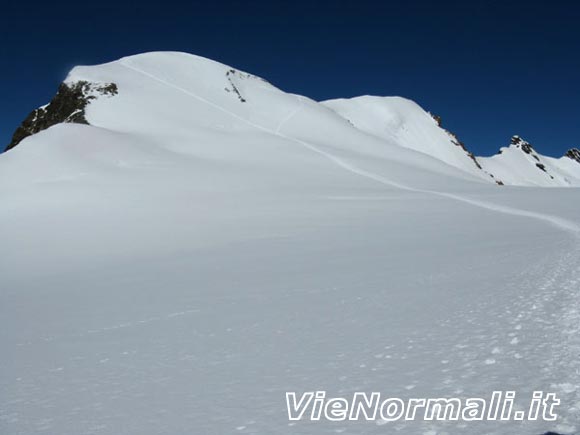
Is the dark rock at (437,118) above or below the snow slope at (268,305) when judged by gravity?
above

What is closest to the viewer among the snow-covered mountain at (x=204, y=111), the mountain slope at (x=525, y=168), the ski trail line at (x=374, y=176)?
the ski trail line at (x=374, y=176)

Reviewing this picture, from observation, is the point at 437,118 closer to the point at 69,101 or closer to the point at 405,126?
the point at 405,126

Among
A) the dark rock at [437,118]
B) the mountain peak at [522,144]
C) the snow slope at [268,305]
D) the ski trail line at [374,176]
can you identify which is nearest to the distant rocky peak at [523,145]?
the mountain peak at [522,144]

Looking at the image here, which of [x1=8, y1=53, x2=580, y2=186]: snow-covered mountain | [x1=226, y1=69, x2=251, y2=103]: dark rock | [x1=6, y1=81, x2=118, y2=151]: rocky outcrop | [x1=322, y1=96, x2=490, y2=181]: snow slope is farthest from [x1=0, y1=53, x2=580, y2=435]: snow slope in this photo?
[x1=322, y1=96, x2=490, y2=181]: snow slope

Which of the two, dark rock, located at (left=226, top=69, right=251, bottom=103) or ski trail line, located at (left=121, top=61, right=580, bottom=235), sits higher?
dark rock, located at (left=226, top=69, right=251, bottom=103)

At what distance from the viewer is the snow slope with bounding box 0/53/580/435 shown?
3.67 m

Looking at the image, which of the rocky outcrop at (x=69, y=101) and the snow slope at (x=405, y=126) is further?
the snow slope at (x=405, y=126)

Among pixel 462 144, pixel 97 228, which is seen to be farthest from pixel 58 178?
pixel 462 144

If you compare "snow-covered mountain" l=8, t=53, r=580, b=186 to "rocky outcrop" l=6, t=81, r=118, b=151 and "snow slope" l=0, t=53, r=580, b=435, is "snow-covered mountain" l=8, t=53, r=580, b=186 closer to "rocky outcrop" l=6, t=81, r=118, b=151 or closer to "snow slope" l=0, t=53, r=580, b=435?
"rocky outcrop" l=6, t=81, r=118, b=151

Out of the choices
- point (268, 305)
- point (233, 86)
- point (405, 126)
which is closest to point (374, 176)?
point (268, 305)

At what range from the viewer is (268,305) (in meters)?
6.46

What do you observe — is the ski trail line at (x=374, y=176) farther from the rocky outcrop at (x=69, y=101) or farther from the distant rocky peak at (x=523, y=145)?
the distant rocky peak at (x=523, y=145)

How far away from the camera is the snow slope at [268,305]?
367 cm

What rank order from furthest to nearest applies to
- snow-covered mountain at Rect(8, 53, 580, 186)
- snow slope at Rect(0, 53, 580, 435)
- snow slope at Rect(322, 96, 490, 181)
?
snow slope at Rect(322, 96, 490, 181) < snow-covered mountain at Rect(8, 53, 580, 186) < snow slope at Rect(0, 53, 580, 435)
